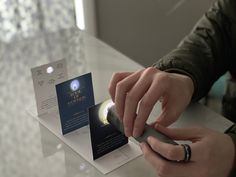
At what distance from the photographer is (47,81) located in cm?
121

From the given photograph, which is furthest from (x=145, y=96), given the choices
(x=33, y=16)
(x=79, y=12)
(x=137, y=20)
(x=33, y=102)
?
(x=137, y=20)

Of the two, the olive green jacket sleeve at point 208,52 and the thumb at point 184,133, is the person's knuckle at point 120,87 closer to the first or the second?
the thumb at point 184,133

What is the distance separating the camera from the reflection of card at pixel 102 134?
1042mm

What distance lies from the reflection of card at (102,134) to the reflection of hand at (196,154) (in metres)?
0.11

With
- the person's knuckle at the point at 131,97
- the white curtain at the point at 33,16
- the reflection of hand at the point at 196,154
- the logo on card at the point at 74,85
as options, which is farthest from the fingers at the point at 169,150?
the white curtain at the point at 33,16

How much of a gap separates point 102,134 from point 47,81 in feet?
0.73

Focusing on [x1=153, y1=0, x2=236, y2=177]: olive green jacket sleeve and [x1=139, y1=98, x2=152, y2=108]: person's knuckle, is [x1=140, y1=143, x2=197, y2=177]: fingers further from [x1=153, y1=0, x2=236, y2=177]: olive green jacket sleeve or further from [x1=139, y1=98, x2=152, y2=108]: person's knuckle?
[x1=153, y1=0, x2=236, y2=177]: olive green jacket sleeve

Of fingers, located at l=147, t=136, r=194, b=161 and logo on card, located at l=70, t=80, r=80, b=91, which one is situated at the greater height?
logo on card, located at l=70, t=80, r=80, b=91

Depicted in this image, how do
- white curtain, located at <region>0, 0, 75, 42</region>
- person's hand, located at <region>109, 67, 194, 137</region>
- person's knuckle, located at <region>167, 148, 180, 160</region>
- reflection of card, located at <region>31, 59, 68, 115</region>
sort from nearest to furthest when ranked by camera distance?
person's knuckle, located at <region>167, 148, 180, 160</region>
person's hand, located at <region>109, 67, 194, 137</region>
reflection of card, located at <region>31, 59, 68, 115</region>
white curtain, located at <region>0, 0, 75, 42</region>

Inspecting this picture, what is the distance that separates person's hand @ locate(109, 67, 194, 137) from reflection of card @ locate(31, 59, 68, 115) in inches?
6.8

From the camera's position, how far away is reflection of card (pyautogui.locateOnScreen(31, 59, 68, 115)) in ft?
3.92

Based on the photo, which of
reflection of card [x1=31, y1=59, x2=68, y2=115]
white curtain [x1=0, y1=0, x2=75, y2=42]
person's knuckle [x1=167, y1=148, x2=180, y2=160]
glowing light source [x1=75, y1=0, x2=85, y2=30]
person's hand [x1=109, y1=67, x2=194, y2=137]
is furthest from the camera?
glowing light source [x1=75, y1=0, x2=85, y2=30]

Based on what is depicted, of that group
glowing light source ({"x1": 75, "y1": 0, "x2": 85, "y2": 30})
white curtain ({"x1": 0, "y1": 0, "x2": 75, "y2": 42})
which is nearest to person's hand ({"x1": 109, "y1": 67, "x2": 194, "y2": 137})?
white curtain ({"x1": 0, "y1": 0, "x2": 75, "y2": 42})

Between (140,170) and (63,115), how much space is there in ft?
0.70
